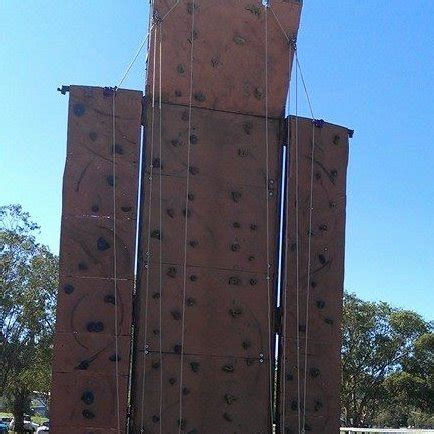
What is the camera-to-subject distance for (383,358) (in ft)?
135

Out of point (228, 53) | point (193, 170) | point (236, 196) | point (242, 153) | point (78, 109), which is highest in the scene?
point (228, 53)

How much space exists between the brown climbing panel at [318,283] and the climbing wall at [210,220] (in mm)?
187

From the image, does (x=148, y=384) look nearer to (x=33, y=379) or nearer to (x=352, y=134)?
(x=352, y=134)

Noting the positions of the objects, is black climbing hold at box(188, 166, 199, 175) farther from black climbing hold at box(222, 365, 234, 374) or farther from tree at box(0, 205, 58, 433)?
tree at box(0, 205, 58, 433)

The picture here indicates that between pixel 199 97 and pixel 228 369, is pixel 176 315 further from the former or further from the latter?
pixel 199 97

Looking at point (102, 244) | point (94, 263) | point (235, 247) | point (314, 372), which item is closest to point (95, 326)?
point (94, 263)

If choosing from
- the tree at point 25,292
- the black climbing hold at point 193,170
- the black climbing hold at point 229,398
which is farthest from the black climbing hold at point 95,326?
the tree at point 25,292

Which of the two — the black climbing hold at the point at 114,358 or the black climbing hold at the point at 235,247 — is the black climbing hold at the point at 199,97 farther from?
the black climbing hold at the point at 114,358

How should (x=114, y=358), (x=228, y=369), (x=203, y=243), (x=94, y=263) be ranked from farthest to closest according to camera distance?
(x=203, y=243), (x=228, y=369), (x=94, y=263), (x=114, y=358)

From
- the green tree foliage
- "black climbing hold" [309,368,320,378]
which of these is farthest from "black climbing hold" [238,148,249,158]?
the green tree foliage

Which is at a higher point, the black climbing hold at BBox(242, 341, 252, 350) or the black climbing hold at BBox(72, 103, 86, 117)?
the black climbing hold at BBox(72, 103, 86, 117)

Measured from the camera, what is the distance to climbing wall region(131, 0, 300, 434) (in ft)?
19.6

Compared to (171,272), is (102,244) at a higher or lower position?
higher

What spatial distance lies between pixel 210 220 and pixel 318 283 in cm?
115
